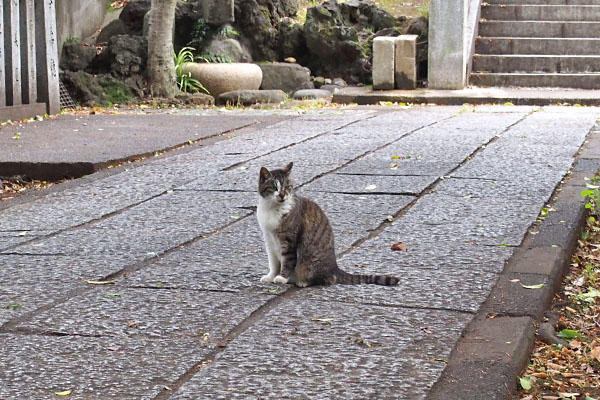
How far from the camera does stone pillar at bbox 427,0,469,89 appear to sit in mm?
13430

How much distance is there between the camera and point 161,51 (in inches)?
527

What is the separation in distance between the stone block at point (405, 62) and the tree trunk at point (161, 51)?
3.26m

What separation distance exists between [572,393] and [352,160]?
4521 millimetres

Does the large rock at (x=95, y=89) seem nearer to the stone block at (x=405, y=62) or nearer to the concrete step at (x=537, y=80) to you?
the stone block at (x=405, y=62)

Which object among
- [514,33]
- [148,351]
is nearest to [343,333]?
[148,351]

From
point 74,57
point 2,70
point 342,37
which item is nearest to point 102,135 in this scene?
point 2,70

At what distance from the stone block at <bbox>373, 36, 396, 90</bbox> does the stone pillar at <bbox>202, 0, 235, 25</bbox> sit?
9.53 feet

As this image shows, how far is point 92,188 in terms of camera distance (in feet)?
21.8

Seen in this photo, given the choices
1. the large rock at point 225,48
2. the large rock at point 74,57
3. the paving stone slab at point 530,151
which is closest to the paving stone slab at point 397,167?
the paving stone slab at point 530,151

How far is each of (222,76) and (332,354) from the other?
37.5ft

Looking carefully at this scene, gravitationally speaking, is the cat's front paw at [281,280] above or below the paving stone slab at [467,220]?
below

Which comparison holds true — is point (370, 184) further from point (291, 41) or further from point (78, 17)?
point (291, 41)

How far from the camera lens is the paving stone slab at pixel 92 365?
2938 millimetres

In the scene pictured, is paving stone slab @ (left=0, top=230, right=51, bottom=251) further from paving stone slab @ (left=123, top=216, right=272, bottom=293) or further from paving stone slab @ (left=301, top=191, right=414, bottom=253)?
paving stone slab @ (left=301, top=191, right=414, bottom=253)
